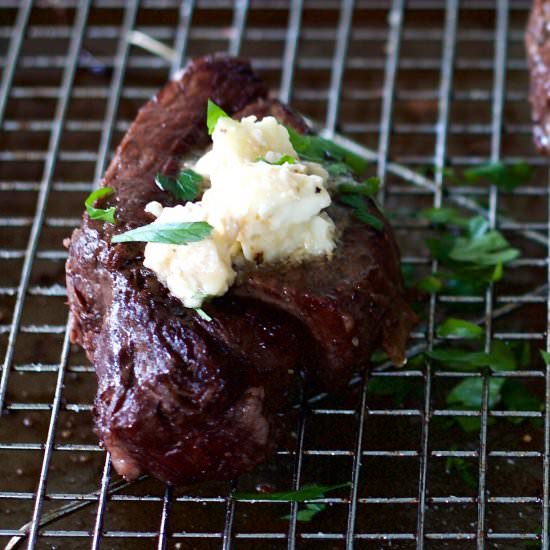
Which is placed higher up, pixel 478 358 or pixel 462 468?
pixel 478 358

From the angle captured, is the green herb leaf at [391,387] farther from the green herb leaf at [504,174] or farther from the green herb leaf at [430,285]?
the green herb leaf at [504,174]

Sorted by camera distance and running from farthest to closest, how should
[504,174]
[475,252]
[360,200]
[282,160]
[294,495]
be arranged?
[504,174] < [475,252] < [360,200] < [294,495] < [282,160]

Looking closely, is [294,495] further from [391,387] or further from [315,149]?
[315,149]

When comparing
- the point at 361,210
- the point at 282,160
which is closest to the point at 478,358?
the point at 361,210

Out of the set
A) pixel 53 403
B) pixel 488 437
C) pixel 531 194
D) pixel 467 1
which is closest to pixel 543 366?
pixel 488 437

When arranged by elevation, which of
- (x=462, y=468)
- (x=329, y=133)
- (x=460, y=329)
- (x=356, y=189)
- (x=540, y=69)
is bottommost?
(x=462, y=468)

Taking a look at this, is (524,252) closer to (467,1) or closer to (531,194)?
(531,194)

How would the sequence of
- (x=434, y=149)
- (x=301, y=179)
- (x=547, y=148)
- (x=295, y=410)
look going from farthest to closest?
(x=434, y=149)
(x=547, y=148)
(x=295, y=410)
(x=301, y=179)

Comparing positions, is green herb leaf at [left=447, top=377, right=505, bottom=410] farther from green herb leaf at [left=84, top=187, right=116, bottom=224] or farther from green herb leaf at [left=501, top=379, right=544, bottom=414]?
green herb leaf at [left=84, top=187, right=116, bottom=224]
